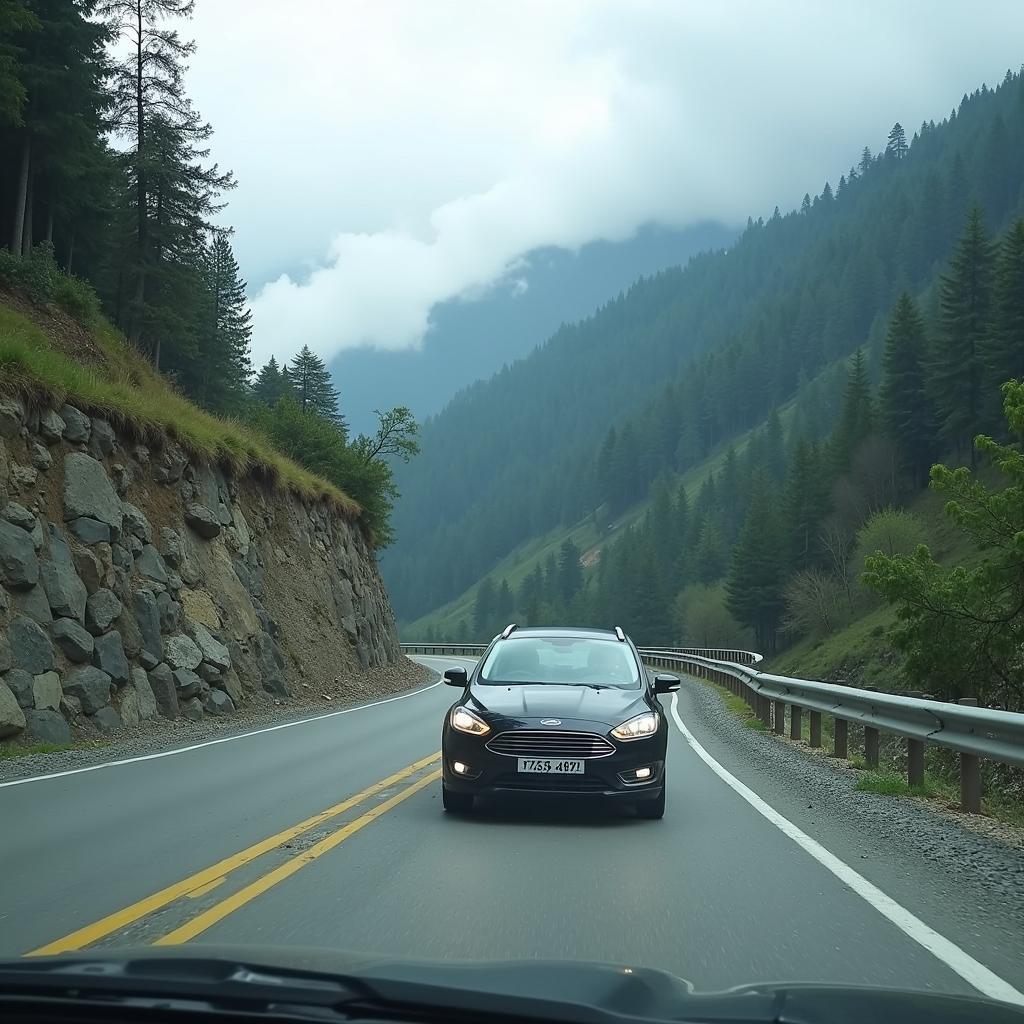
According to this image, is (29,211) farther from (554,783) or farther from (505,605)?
(505,605)

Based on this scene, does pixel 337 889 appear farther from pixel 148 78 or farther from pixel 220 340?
pixel 220 340

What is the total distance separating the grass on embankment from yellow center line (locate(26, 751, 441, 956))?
12.9 metres

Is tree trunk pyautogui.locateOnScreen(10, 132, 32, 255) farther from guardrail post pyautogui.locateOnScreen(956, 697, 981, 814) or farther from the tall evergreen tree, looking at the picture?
guardrail post pyautogui.locateOnScreen(956, 697, 981, 814)

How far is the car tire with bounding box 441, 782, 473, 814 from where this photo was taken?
963cm

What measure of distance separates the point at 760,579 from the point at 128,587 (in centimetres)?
7589

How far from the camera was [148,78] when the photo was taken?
37656mm

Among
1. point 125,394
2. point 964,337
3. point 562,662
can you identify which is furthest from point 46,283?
point 964,337

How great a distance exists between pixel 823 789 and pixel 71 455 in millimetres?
14810

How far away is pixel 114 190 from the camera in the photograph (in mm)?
43625

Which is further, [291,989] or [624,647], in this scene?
[624,647]

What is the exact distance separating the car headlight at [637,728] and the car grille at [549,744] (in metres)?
0.15

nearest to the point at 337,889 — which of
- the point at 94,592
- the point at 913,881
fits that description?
the point at 913,881

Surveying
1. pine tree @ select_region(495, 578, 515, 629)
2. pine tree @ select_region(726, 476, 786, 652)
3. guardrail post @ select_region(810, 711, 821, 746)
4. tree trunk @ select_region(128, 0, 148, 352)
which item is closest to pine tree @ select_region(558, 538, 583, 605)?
pine tree @ select_region(495, 578, 515, 629)

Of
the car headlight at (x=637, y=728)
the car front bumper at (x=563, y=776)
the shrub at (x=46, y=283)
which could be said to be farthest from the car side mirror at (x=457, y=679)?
the shrub at (x=46, y=283)
